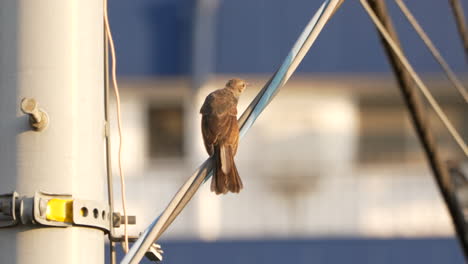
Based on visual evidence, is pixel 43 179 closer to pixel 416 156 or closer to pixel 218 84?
pixel 218 84

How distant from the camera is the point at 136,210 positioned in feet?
73.6

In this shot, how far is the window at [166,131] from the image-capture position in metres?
23.9

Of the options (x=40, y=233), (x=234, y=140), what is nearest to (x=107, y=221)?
(x=40, y=233)

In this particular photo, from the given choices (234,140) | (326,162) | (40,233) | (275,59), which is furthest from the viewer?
(326,162)

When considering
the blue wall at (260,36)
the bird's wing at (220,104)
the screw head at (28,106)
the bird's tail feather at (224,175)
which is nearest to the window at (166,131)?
the blue wall at (260,36)

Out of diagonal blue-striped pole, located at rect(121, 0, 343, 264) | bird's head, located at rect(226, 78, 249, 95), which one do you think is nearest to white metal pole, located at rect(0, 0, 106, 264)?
diagonal blue-striped pole, located at rect(121, 0, 343, 264)

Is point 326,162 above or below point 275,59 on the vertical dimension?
below

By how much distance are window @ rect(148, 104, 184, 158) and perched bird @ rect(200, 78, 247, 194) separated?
44.4 ft

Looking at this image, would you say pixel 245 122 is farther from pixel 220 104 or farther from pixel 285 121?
pixel 285 121

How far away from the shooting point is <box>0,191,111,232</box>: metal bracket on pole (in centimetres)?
598

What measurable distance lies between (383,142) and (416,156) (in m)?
0.64

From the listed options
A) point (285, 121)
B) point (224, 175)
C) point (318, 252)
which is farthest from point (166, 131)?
point (224, 175)

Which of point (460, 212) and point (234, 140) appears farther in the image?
point (460, 212)

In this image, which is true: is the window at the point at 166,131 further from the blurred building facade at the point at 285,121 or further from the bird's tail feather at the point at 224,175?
the bird's tail feather at the point at 224,175
